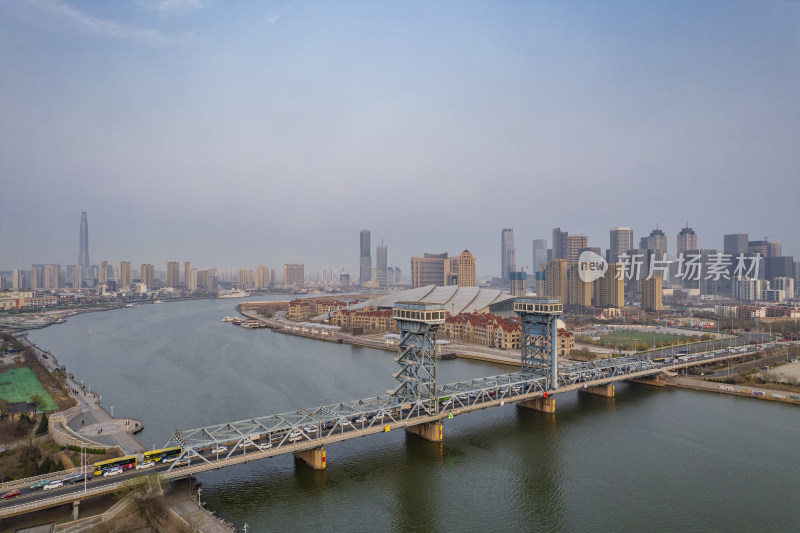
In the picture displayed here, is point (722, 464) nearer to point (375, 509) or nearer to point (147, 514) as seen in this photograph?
point (375, 509)

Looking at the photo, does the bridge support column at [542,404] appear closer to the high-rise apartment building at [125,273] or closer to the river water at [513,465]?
the river water at [513,465]

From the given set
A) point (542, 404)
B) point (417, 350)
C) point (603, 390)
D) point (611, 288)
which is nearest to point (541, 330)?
point (542, 404)

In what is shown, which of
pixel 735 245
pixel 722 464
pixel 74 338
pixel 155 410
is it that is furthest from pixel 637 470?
pixel 735 245

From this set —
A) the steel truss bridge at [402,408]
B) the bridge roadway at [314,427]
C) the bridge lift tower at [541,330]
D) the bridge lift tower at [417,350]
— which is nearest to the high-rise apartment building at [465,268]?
the steel truss bridge at [402,408]

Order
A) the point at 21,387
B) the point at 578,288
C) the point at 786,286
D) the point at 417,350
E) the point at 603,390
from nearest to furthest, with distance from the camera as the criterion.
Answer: the point at 417,350 < the point at 603,390 < the point at 21,387 < the point at 578,288 < the point at 786,286

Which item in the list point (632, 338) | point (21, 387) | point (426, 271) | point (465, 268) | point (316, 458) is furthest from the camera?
point (426, 271)

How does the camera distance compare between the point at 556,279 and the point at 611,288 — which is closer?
the point at 611,288

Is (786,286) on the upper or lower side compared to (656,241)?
lower

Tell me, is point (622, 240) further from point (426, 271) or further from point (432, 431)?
point (432, 431)
